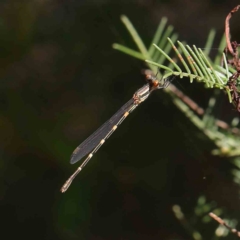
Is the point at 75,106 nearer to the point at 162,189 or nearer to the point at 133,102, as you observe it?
the point at 162,189

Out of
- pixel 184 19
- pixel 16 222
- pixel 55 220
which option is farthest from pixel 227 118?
pixel 16 222

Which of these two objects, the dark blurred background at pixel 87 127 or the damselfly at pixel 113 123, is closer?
the damselfly at pixel 113 123

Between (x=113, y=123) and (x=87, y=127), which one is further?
(x=87, y=127)

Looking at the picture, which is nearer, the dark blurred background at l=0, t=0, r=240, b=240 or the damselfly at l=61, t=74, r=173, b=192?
the damselfly at l=61, t=74, r=173, b=192
